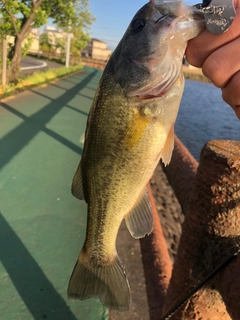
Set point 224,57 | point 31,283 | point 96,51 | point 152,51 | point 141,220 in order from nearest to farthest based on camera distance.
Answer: point 224,57
point 152,51
point 141,220
point 31,283
point 96,51

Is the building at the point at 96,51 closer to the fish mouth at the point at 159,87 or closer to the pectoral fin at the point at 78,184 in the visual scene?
the pectoral fin at the point at 78,184

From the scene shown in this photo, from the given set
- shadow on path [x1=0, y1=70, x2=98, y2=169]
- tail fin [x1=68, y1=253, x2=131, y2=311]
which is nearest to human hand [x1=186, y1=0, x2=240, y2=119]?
tail fin [x1=68, y1=253, x2=131, y2=311]

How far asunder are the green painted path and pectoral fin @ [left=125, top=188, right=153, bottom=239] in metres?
1.48

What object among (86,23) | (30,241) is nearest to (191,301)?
(30,241)

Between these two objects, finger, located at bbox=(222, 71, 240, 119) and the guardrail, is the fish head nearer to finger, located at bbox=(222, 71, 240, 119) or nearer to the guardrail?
finger, located at bbox=(222, 71, 240, 119)

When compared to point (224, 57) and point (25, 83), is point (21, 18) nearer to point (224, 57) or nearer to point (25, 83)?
point (25, 83)

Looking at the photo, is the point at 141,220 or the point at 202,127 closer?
the point at 141,220

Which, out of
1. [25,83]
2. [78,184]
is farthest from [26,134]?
[25,83]

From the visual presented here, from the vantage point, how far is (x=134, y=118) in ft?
5.49

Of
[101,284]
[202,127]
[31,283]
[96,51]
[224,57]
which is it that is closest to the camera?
[224,57]

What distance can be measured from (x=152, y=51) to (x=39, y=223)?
302cm

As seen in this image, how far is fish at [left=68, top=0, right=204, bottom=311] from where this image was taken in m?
1.60

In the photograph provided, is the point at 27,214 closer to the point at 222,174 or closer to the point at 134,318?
the point at 134,318

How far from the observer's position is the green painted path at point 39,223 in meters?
3.03
